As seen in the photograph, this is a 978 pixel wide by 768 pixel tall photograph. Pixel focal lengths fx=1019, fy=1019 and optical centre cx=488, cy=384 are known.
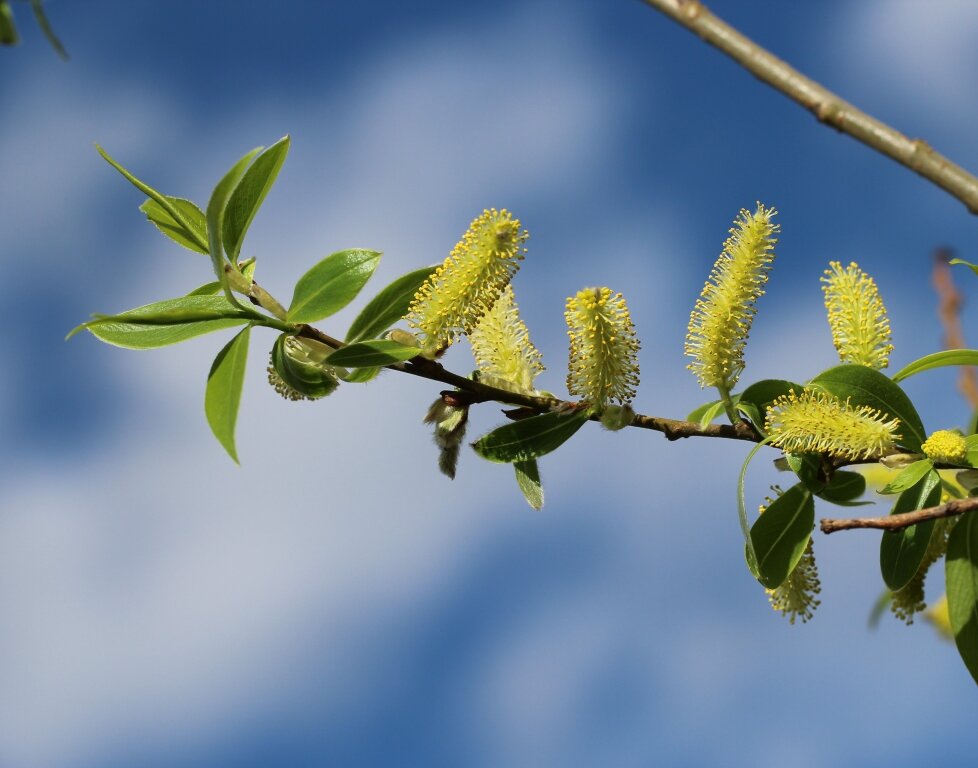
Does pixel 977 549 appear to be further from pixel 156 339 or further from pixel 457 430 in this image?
pixel 156 339

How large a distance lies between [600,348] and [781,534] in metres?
0.52

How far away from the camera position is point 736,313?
1854 millimetres

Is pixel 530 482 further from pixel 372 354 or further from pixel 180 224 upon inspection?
pixel 180 224

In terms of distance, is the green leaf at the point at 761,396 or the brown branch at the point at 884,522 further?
the green leaf at the point at 761,396

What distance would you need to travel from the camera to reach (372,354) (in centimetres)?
173

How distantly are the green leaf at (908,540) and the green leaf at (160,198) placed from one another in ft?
4.54

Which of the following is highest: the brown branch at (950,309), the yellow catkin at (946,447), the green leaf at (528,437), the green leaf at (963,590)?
the brown branch at (950,309)

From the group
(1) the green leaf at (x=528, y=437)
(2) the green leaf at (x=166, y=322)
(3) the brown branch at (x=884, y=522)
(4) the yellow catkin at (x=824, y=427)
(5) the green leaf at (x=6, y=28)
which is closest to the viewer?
(5) the green leaf at (x=6, y=28)

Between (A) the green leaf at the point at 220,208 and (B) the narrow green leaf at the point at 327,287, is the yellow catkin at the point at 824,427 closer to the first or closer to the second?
(B) the narrow green leaf at the point at 327,287

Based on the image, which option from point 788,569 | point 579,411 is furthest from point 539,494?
point 788,569

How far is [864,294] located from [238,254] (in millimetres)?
1150

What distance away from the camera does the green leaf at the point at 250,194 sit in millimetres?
1781

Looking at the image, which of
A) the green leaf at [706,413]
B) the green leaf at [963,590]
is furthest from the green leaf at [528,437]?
the green leaf at [963,590]

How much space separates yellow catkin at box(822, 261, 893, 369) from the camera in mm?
1899
